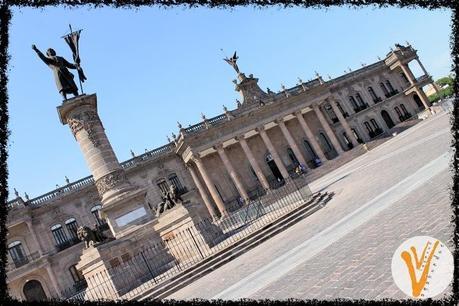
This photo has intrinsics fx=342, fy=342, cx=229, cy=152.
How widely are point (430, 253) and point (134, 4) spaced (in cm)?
409

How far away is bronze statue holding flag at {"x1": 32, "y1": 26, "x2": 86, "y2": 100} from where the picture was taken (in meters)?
15.1

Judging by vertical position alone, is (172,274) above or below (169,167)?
below

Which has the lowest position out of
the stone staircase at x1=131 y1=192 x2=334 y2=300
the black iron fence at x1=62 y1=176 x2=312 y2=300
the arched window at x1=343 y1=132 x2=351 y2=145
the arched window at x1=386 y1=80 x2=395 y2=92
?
the stone staircase at x1=131 y1=192 x2=334 y2=300

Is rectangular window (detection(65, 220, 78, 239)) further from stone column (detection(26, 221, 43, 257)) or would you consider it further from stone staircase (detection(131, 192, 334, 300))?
stone staircase (detection(131, 192, 334, 300))

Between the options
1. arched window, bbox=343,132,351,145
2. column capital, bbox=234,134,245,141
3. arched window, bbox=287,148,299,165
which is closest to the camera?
column capital, bbox=234,134,245,141

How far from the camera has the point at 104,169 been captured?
52.0 ft

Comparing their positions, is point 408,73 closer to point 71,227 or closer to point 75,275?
point 71,227

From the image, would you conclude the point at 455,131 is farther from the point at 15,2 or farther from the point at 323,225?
the point at 323,225

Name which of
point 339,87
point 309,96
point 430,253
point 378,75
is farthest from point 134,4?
point 378,75

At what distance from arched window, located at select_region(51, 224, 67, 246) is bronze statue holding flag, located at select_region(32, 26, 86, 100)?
71.2 ft

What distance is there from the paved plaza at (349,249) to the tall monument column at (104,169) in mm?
5400

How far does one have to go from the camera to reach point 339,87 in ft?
172

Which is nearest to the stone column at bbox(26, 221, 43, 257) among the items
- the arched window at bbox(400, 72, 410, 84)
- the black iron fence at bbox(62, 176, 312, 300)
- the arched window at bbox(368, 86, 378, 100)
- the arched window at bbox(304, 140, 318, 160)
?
the black iron fence at bbox(62, 176, 312, 300)

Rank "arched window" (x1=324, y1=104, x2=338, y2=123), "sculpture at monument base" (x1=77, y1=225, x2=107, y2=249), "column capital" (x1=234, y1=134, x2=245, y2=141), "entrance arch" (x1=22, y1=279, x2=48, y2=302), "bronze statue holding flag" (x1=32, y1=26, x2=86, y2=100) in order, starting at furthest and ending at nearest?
1. "arched window" (x1=324, y1=104, x2=338, y2=123)
2. "column capital" (x1=234, y1=134, x2=245, y2=141)
3. "entrance arch" (x1=22, y1=279, x2=48, y2=302)
4. "bronze statue holding flag" (x1=32, y1=26, x2=86, y2=100)
5. "sculpture at monument base" (x1=77, y1=225, x2=107, y2=249)
